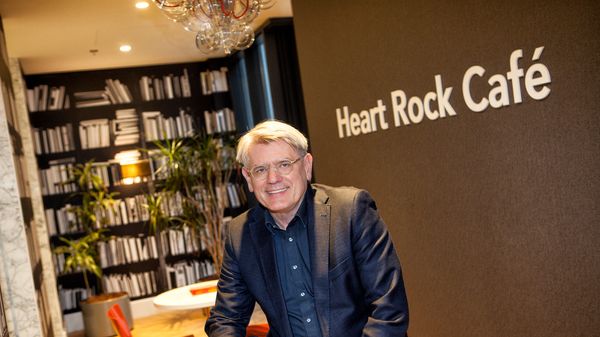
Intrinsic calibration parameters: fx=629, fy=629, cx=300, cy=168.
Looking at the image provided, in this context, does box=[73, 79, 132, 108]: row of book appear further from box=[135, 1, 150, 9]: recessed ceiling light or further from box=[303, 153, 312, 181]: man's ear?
box=[303, 153, 312, 181]: man's ear

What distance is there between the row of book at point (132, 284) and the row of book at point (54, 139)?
1823mm

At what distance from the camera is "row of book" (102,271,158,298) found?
8.45 metres

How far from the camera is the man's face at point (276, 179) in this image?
2.09 meters

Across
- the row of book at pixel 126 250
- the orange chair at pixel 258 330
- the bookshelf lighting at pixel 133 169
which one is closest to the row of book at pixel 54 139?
the bookshelf lighting at pixel 133 169

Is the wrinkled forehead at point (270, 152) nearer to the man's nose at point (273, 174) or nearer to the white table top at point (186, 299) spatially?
the man's nose at point (273, 174)

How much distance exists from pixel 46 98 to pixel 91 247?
209cm

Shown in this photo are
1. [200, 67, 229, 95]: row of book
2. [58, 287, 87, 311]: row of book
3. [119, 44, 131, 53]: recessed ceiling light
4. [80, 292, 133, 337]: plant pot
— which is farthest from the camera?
[200, 67, 229, 95]: row of book

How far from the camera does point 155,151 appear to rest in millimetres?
8445

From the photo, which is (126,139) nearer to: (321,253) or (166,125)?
(166,125)

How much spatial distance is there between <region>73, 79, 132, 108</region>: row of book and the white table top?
392 centimetres

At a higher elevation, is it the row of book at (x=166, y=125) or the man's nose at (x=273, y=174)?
the row of book at (x=166, y=125)

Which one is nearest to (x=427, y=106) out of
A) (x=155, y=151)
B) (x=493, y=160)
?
(x=493, y=160)


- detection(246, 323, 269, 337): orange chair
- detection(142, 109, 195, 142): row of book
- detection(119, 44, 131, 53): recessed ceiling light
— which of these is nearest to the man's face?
detection(246, 323, 269, 337): orange chair

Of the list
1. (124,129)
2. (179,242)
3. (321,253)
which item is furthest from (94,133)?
(321,253)
